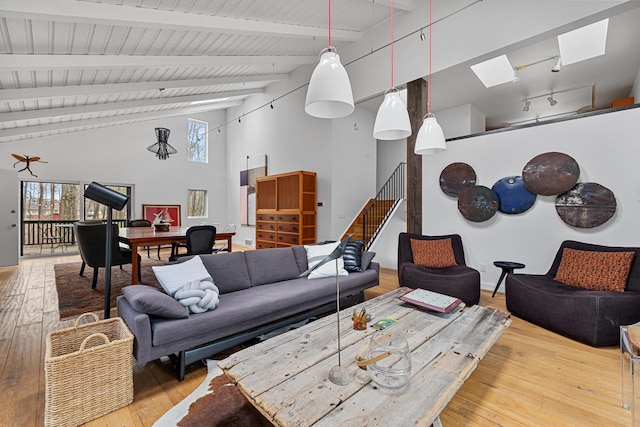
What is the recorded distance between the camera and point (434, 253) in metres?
3.89

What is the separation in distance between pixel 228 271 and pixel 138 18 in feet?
9.77

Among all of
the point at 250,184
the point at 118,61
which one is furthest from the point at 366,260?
the point at 250,184

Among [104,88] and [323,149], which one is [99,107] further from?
[323,149]

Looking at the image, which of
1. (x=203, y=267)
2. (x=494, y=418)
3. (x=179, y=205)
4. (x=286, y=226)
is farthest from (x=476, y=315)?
(x=179, y=205)

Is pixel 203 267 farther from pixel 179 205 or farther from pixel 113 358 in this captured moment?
pixel 179 205

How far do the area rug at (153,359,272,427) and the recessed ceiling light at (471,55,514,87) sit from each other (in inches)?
221

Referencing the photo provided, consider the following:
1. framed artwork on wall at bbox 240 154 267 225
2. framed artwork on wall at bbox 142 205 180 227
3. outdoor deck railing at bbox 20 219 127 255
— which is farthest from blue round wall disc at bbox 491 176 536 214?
outdoor deck railing at bbox 20 219 127 255

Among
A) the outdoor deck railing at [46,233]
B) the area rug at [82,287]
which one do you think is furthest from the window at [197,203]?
the area rug at [82,287]

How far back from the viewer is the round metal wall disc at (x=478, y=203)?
13.4ft

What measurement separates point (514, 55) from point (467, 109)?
1.96 meters

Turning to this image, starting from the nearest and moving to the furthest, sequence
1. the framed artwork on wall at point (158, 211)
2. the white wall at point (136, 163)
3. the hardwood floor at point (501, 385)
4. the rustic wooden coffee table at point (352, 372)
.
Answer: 1. the rustic wooden coffee table at point (352, 372)
2. the hardwood floor at point (501, 385)
3. the white wall at point (136, 163)
4. the framed artwork on wall at point (158, 211)

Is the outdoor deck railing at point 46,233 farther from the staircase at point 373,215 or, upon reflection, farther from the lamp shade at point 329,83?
the lamp shade at point 329,83

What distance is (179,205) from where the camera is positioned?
9.13 meters

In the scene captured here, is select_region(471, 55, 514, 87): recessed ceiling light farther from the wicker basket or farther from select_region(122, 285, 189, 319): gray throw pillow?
the wicker basket
